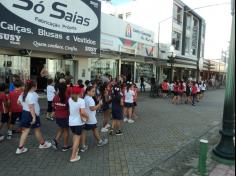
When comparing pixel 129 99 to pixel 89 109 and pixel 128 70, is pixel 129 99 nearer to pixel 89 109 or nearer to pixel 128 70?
pixel 89 109

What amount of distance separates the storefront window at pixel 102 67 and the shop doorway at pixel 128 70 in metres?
1.25

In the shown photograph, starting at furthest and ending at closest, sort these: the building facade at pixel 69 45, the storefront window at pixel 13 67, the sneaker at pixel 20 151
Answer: the storefront window at pixel 13 67 < the building facade at pixel 69 45 < the sneaker at pixel 20 151

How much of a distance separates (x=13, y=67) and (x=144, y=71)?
14602 millimetres

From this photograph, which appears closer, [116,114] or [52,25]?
[116,114]

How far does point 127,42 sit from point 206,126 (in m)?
12.3

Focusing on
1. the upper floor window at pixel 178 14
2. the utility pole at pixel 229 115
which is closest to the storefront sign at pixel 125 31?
the upper floor window at pixel 178 14

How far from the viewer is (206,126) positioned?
1032 cm

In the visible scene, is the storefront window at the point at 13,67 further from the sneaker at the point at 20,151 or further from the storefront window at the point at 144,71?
the storefront window at the point at 144,71

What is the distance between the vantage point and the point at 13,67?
13.9 metres

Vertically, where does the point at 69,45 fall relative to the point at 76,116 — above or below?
above

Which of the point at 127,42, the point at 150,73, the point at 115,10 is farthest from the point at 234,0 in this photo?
the point at 115,10

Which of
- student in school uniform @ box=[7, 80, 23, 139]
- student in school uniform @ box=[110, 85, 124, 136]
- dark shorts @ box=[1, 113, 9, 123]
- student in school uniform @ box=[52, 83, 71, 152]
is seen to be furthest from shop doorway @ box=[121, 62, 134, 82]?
student in school uniform @ box=[52, 83, 71, 152]

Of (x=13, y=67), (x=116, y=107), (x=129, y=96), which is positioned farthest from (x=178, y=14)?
(x=116, y=107)

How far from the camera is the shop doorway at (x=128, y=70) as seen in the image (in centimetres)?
2288
